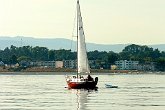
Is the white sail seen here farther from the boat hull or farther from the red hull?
the boat hull

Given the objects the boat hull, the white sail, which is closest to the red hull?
the boat hull

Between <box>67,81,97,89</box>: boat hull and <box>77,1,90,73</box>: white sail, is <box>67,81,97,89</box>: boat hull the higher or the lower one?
the lower one

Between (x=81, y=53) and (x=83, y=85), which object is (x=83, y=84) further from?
(x=81, y=53)

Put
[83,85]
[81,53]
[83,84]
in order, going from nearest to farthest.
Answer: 1. [83,84]
2. [83,85]
3. [81,53]

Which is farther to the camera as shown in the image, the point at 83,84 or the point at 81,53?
the point at 81,53

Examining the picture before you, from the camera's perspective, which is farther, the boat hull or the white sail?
the white sail

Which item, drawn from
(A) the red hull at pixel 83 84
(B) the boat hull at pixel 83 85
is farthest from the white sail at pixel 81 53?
(B) the boat hull at pixel 83 85

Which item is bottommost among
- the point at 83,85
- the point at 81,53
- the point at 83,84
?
the point at 83,85

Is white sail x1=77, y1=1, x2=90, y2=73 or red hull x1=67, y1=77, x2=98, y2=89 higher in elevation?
white sail x1=77, y1=1, x2=90, y2=73

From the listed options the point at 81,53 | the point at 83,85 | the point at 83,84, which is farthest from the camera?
the point at 81,53

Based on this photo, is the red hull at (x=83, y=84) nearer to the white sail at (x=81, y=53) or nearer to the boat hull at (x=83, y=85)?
the boat hull at (x=83, y=85)

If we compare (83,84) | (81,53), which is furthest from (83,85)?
(81,53)

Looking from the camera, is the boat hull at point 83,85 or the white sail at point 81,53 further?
the white sail at point 81,53

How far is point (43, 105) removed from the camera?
8694 cm
